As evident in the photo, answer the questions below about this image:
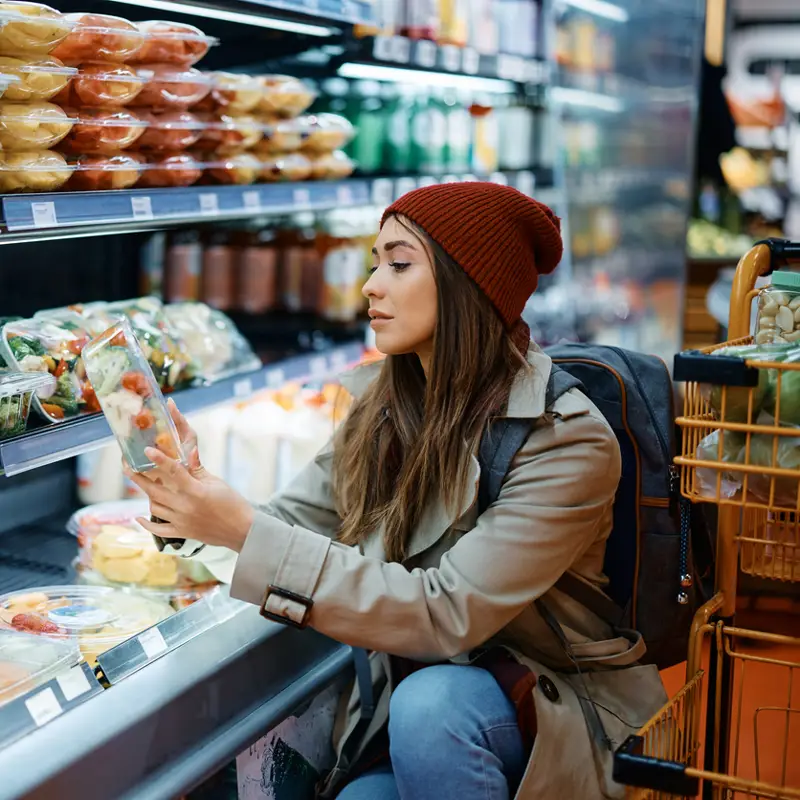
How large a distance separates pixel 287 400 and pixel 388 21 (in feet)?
4.15

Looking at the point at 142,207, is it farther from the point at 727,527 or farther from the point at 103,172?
the point at 727,527

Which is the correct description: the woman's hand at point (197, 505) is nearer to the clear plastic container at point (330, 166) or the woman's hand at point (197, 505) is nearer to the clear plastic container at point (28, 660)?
the clear plastic container at point (28, 660)

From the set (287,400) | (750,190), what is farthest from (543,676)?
(750,190)

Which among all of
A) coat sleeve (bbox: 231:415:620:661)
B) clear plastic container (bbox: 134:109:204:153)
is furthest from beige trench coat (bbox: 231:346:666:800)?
clear plastic container (bbox: 134:109:204:153)

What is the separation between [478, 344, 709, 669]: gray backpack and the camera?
1.84m

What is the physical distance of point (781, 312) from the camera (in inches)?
63.1

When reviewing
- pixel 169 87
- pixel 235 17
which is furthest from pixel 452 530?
pixel 235 17

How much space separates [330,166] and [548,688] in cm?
167

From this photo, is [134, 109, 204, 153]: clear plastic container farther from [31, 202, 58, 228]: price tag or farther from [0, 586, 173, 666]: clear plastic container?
[0, 586, 173, 666]: clear plastic container

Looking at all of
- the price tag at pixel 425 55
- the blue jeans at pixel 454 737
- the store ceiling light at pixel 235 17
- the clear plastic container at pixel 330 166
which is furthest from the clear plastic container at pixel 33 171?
the price tag at pixel 425 55

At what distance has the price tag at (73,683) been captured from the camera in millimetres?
1741

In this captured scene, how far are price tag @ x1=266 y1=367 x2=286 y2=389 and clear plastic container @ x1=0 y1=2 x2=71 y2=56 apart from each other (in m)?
1.00

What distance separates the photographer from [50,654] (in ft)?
5.89

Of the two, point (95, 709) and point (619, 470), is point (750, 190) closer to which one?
point (619, 470)
